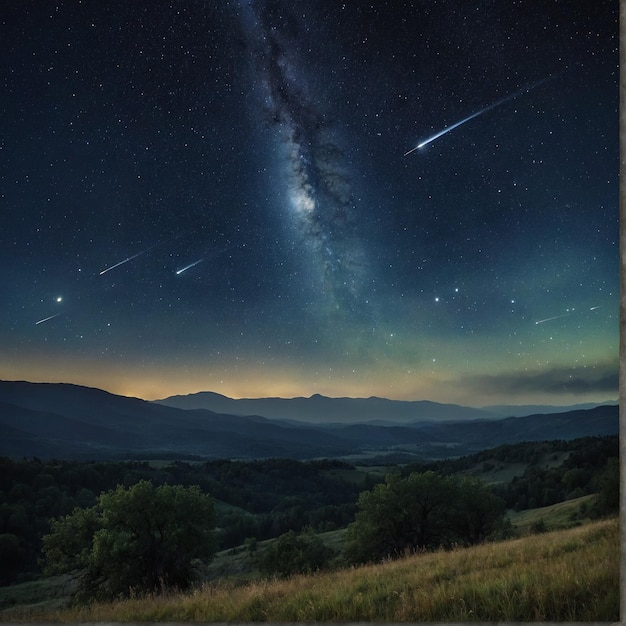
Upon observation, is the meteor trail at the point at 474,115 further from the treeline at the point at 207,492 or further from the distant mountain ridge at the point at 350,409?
the treeline at the point at 207,492

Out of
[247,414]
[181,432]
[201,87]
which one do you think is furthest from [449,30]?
[247,414]

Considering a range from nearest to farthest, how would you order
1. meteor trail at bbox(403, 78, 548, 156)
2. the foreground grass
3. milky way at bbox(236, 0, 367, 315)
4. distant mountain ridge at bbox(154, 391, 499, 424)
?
the foreground grass
meteor trail at bbox(403, 78, 548, 156)
milky way at bbox(236, 0, 367, 315)
distant mountain ridge at bbox(154, 391, 499, 424)

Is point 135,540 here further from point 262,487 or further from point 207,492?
point 262,487

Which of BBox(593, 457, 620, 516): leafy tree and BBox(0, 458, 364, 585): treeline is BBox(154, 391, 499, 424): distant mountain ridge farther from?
BBox(593, 457, 620, 516): leafy tree

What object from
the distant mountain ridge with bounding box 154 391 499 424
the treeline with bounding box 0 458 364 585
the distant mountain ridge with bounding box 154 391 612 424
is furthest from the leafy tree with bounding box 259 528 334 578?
the distant mountain ridge with bounding box 154 391 612 424

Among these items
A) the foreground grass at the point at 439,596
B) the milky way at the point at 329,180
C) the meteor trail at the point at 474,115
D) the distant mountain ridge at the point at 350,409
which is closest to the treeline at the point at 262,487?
the distant mountain ridge at the point at 350,409

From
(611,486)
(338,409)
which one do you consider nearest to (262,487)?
(338,409)
